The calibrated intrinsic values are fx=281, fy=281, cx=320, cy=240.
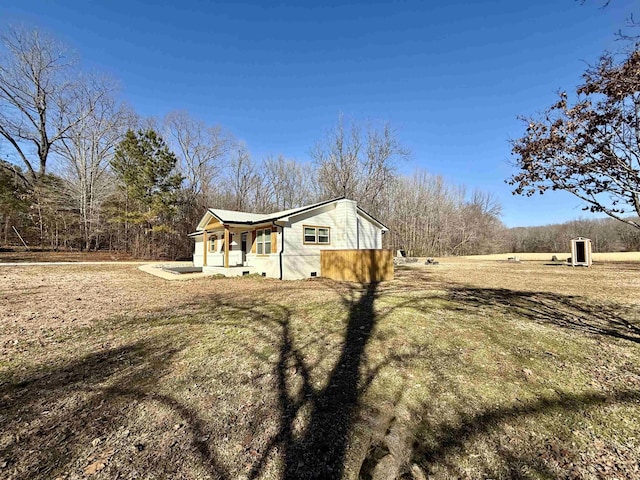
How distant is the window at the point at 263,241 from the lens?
1433cm

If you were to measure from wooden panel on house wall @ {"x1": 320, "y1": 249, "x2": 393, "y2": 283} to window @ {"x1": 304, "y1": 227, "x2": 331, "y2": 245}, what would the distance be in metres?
1.90

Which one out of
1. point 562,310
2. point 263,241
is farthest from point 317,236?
point 562,310

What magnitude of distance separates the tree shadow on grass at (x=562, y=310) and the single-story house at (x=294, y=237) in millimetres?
6885

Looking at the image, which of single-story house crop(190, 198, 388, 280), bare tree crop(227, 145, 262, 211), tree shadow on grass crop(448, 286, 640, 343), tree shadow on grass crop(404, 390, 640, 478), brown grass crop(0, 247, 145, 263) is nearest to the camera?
tree shadow on grass crop(404, 390, 640, 478)

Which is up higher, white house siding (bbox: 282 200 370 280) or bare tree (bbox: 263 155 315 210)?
bare tree (bbox: 263 155 315 210)

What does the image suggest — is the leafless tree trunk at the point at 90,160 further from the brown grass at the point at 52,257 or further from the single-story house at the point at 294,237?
the single-story house at the point at 294,237

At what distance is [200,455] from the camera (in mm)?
2352

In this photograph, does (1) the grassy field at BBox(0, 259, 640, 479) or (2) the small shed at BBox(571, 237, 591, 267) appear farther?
(2) the small shed at BBox(571, 237, 591, 267)

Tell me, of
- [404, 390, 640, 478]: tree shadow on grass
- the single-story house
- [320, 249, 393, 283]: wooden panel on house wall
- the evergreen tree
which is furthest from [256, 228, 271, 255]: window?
the evergreen tree

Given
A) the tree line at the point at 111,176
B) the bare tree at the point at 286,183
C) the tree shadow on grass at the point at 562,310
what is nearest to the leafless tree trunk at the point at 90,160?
the tree line at the point at 111,176

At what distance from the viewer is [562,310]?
22.2 feet

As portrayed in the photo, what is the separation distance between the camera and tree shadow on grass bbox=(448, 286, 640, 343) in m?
5.40

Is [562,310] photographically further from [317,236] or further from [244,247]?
[244,247]

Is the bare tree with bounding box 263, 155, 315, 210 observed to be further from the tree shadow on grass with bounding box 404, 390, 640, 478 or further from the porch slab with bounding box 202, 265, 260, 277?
the tree shadow on grass with bounding box 404, 390, 640, 478
